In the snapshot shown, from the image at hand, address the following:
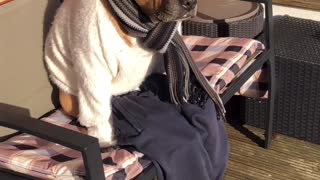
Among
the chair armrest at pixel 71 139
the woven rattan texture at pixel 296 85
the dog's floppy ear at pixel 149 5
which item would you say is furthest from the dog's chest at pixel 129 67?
the woven rattan texture at pixel 296 85

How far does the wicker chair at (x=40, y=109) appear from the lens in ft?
4.52

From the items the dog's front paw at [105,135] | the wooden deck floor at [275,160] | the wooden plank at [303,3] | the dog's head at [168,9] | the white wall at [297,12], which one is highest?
the dog's head at [168,9]

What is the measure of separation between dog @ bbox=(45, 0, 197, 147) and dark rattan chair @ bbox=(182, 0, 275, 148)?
41cm

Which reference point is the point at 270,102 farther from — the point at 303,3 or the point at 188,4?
the point at 188,4

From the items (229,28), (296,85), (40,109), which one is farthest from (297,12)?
(40,109)

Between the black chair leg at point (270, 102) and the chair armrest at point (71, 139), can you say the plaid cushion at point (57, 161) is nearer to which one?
the chair armrest at point (71, 139)

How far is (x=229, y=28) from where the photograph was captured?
2.55m

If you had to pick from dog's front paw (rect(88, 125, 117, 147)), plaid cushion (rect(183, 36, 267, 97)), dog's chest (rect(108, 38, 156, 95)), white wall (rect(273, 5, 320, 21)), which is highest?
dog's chest (rect(108, 38, 156, 95))

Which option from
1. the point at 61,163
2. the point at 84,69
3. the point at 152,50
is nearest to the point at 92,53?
the point at 84,69

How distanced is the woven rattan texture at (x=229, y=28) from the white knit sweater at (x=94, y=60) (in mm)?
776

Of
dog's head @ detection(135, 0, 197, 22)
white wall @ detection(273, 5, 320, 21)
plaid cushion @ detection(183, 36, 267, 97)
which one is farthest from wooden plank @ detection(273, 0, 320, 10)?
dog's head @ detection(135, 0, 197, 22)

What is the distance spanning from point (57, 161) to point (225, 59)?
830 mm

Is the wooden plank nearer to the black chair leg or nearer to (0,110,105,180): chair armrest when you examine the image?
the black chair leg

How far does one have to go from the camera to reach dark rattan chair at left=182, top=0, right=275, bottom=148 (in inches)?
82.9
